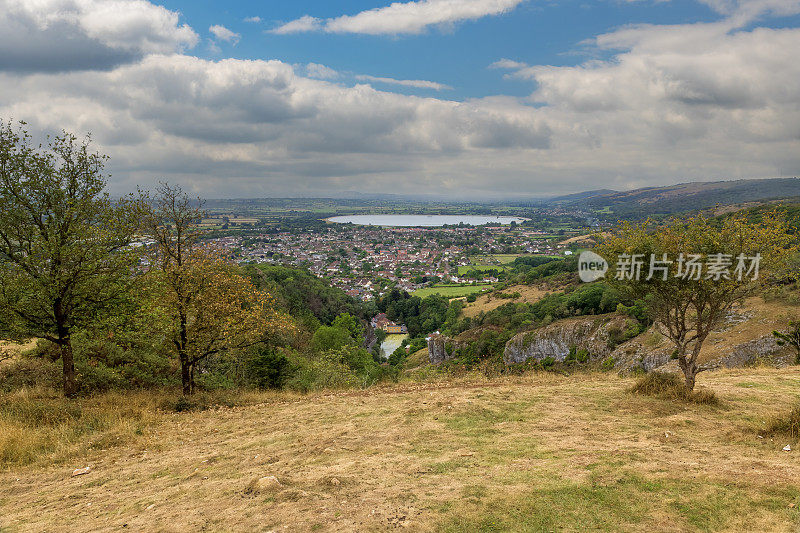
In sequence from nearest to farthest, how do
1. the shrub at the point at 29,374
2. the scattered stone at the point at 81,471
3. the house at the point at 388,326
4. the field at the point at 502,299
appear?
the scattered stone at the point at 81,471 < the shrub at the point at 29,374 < the field at the point at 502,299 < the house at the point at 388,326

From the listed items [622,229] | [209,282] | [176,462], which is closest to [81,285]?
[209,282]

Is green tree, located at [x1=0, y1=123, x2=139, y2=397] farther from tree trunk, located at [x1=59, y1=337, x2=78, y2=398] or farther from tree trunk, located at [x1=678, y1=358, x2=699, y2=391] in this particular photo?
tree trunk, located at [x1=678, y1=358, x2=699, y2=391]

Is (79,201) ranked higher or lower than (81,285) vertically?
higher

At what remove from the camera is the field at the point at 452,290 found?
8837 centimetres

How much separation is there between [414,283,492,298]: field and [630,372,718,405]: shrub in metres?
73.6

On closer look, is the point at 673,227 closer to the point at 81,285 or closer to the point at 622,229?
the point at 622,229

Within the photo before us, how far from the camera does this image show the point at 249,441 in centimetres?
886

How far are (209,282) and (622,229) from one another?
1292cm

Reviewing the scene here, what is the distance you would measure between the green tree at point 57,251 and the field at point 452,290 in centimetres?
7611

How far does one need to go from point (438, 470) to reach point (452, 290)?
289 ft

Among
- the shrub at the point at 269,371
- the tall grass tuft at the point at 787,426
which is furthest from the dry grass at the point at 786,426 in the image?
the shrub at the point at 269,371

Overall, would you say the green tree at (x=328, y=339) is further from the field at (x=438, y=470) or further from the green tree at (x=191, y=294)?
the field at (x=438, y=470)

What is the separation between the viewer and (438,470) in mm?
6590

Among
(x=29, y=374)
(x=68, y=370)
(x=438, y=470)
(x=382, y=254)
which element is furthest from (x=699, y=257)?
(x=382, y=254)
